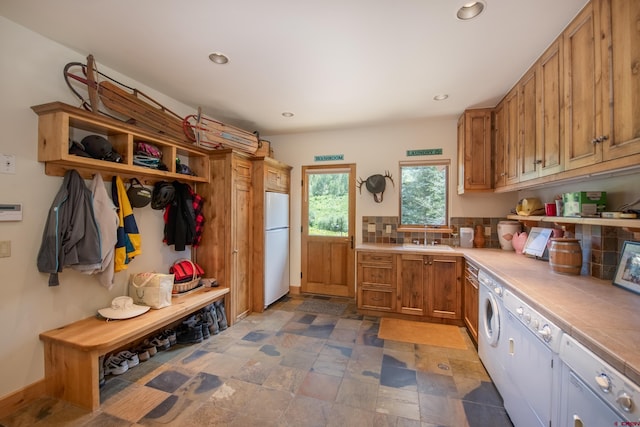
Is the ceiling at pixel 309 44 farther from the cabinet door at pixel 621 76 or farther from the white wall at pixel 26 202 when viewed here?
the cabinet door at pixel 621 76

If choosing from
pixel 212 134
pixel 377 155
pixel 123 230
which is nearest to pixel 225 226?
pixel 123 230

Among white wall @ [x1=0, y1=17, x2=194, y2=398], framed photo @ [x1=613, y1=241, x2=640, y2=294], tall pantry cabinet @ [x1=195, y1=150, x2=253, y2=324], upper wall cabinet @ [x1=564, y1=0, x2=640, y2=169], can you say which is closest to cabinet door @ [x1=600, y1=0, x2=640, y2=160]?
upper wall cabinet @ [x1=564, y1=0, x2=640, y2=169]

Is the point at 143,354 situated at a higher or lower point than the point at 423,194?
lower

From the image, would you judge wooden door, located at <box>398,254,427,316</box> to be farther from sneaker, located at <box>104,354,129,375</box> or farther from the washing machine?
sneaker, located at <box>104,354,129,375</box>

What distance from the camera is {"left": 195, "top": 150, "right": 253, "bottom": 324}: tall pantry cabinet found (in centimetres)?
295

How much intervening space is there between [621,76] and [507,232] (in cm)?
212

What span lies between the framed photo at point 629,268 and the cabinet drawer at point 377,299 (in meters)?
1.99

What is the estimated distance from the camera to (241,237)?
316 cm

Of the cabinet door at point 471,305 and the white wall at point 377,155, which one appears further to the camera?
the white wall at point 377,155

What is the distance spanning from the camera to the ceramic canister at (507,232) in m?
3.01

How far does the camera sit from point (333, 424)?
1625 mm

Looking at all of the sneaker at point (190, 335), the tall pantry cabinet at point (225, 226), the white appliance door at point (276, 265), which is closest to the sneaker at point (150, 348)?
the sneaker at point (190, 335)

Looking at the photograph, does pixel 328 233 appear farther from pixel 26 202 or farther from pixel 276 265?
pixel 26 202

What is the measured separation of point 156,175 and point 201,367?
1796 millimetres
